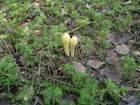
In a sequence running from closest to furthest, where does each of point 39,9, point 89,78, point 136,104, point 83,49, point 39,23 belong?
point 136,104 < point 89,78 < point 83,49 < point 39,23 < point 39,9

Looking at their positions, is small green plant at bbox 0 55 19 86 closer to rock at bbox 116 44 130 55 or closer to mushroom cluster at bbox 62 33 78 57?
mushroom cluster at bbox 62 33 78 57

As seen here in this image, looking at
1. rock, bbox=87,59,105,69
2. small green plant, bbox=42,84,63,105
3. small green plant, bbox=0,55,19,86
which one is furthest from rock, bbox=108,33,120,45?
small green plant, bbox=0,55,19,86

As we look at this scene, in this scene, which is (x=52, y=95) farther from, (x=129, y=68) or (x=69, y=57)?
(x=129, y=68)

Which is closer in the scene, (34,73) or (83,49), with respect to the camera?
(34,73)

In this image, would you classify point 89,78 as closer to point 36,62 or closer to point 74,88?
point 74,88

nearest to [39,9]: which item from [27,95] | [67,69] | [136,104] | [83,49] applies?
[83,49]

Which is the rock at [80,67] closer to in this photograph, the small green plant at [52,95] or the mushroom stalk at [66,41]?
the mushroom stalk at [66,41]

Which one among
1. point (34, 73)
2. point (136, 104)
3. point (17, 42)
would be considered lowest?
point (136, 104)

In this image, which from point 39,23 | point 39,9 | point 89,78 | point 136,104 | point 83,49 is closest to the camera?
point 136,104
